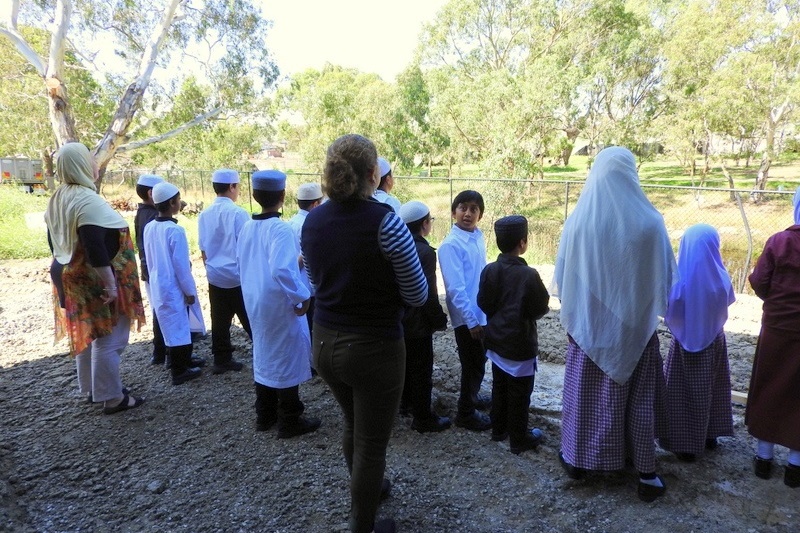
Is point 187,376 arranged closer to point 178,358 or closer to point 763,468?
point 178,358

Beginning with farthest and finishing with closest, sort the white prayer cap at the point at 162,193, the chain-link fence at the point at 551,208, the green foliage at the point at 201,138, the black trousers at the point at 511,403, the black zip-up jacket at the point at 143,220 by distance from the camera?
1. the green foliage at the point at 201,138
2. the chain-link fence at the point at 551,208
3. the black zip-up jacket at the point at 143,220
4. the white prayer cap at the point at 162,193
5. the black trousers at the point at 511,403

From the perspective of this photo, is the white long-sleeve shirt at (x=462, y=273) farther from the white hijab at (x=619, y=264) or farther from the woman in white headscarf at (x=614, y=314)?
the white hijab at (x=619, y=264)

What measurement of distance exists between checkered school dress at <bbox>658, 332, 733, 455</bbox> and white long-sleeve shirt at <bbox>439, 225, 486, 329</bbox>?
45.2 inches

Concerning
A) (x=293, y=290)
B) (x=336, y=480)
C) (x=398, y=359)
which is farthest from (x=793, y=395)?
(x=293, y=290)

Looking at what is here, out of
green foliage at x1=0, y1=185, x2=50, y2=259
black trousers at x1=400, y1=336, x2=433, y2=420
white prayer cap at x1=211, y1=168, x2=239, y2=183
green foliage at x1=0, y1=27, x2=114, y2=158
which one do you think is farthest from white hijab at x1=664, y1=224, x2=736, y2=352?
green foliage at x1=0, y1=27, x2=114, y2=158

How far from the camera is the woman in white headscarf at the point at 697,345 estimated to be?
9.11 ft

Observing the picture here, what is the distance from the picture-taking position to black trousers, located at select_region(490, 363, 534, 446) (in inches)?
120

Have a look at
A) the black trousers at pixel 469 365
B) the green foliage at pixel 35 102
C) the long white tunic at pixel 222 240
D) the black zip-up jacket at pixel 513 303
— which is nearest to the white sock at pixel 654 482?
the black zip-up jacket at pixel 513 303

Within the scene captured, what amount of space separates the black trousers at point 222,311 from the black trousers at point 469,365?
6.53 feet

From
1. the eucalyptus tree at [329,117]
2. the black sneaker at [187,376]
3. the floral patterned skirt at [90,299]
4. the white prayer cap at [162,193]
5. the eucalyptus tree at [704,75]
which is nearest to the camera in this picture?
the floral patterned skirt at [90,299]

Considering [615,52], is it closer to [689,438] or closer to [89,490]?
[689,438]

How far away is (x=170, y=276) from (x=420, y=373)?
2322 millimetres

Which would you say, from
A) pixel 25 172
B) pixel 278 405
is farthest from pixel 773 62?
pixel 25 172

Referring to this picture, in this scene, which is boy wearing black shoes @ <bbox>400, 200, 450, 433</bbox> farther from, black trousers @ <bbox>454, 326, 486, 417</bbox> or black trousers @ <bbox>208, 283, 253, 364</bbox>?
black trousers @ <bbox>208, 283, 253, 364</bbox>
